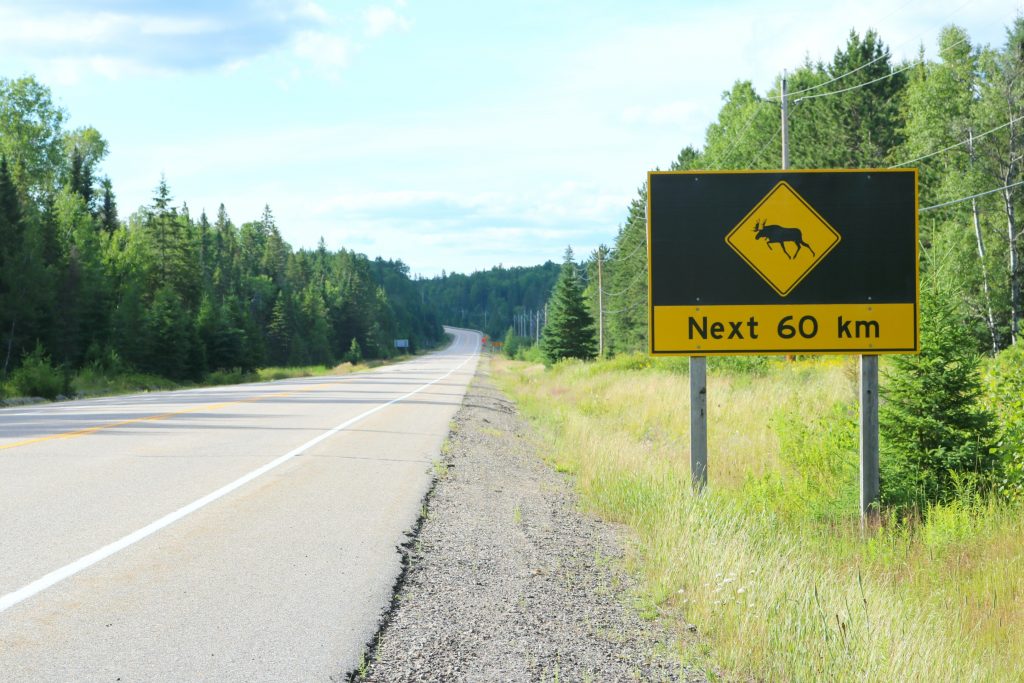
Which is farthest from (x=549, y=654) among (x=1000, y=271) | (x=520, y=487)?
(x=1000, y=271)

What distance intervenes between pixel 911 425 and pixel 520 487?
176 inches

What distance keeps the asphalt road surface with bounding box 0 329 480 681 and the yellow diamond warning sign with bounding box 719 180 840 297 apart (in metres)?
4.03

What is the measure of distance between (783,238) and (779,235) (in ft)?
0.17

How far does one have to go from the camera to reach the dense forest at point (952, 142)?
3497 centimetres

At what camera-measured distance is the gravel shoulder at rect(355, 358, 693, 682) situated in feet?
13.4

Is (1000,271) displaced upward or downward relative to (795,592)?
upward

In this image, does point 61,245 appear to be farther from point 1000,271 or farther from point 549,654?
point 549,654

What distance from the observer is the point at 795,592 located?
17.0 ft

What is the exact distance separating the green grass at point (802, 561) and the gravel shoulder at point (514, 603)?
0.96ft

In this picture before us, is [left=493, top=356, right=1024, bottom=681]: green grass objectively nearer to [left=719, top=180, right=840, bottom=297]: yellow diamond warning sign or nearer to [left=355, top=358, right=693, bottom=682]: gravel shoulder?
[left=355, top=358, right=693, bottom=682]: gravel shoulder

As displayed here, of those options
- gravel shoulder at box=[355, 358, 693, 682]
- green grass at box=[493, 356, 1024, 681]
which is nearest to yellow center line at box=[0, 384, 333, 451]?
gravel shoulder at box=[355, 358, 693, 682]

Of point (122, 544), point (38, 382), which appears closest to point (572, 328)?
point (38, 382)

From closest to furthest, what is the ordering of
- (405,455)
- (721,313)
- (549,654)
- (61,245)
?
(549,654) → (721,313) → (405,455) → (61,245)

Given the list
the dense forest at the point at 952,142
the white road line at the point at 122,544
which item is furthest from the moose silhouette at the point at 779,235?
the dense forest at the point at 952,142
